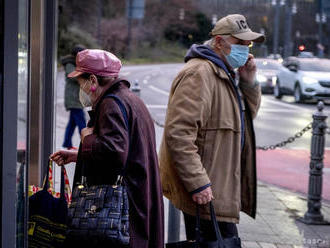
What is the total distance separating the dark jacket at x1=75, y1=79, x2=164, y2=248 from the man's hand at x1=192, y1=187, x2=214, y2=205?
0.21 m

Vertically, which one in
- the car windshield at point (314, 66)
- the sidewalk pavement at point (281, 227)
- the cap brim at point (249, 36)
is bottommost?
the sidewalk pavement at point (281, 227)

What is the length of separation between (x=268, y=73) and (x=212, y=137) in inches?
919

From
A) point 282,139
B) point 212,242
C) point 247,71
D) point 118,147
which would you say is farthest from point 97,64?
point 282,139

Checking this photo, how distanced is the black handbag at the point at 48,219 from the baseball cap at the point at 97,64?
0.64m

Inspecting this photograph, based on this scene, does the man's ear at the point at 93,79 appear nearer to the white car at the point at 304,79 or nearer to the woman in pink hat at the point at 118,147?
the woman in pink hat at the point at 118,147

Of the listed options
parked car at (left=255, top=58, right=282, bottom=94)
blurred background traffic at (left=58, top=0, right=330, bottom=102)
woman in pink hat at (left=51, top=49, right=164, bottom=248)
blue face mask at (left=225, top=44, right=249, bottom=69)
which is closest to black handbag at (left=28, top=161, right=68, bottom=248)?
woman in pink hat at (left=51, top=49, right=164, bottom=248)

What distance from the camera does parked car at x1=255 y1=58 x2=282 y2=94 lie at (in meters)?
25.4

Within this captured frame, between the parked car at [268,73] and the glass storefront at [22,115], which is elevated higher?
the glass storefront at [22,115]

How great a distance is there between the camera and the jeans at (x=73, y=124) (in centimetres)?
1117

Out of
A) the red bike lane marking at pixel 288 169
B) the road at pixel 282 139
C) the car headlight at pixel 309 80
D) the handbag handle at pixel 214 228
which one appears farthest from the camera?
the car headlight at pixel 309 80

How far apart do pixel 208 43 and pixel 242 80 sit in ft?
1.14

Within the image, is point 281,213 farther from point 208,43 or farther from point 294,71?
point 294,71

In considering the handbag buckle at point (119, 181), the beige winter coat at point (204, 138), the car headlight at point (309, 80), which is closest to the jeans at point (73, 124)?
the beige winter coat at point (204, 138)

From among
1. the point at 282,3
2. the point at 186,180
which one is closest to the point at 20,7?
the point at 186,180
